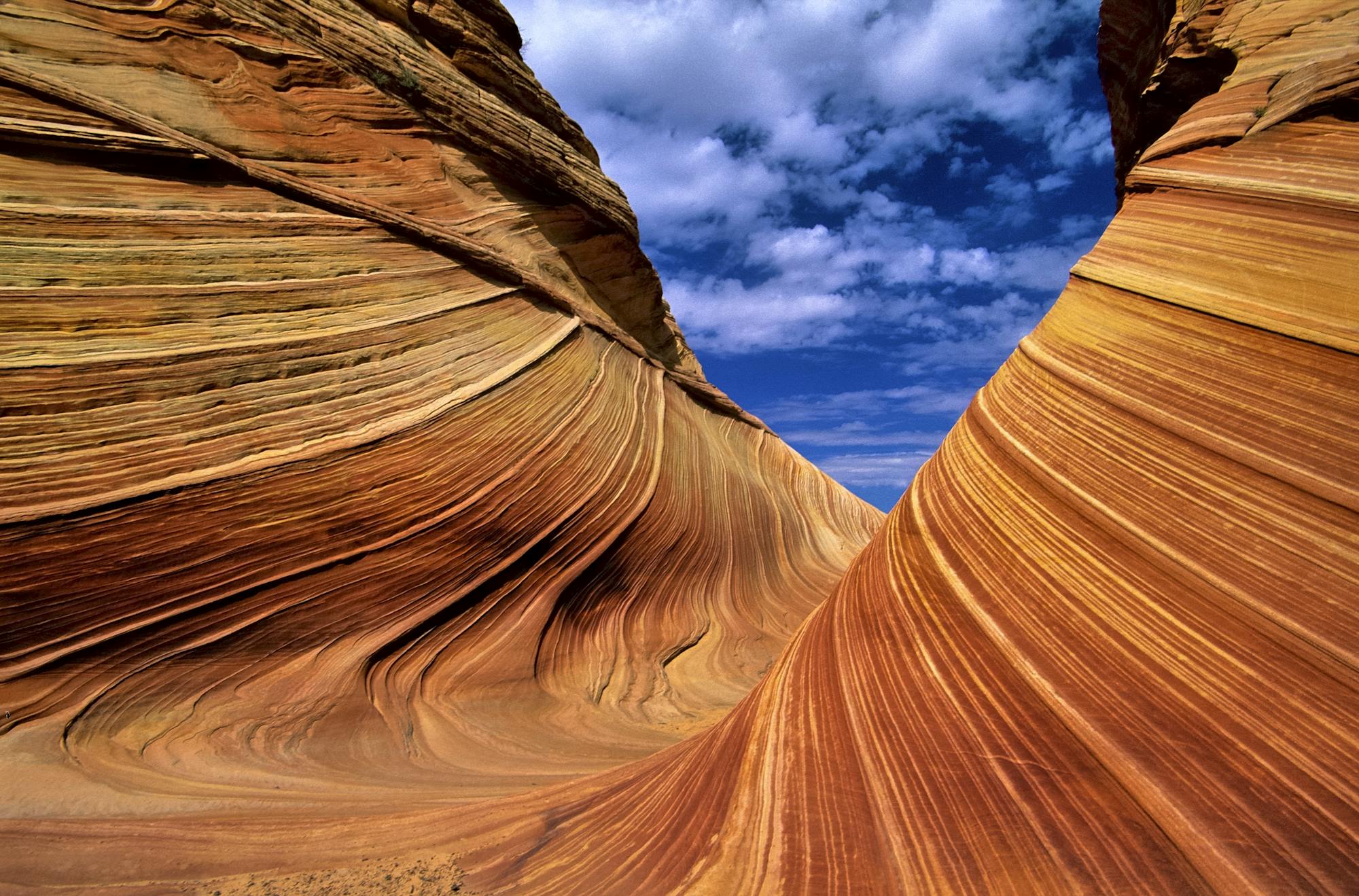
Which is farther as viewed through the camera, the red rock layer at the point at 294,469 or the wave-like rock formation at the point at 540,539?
the red rock layer at the point at 294,469

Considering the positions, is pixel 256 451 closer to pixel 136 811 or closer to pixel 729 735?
pixel 136 811

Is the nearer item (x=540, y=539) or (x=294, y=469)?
(x=294, y=469)

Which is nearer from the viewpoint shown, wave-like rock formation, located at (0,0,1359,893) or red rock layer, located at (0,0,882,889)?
wave-like rock formation, located at (0,0,1359,893)

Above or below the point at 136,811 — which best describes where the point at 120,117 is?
above

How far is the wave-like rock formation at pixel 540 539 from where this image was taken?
148 centimetres

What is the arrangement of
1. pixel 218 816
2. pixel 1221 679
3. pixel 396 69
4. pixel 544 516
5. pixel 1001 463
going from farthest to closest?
pixel 396 69, pixel 544 516, pixel 1001 463, pixel 218 816, pixel 1221 679

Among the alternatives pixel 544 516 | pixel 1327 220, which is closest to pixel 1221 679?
pixel 1327 220

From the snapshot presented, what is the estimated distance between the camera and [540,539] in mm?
4402

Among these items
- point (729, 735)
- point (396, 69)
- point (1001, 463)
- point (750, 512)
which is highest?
point (396, 69)

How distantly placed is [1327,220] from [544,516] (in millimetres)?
3777

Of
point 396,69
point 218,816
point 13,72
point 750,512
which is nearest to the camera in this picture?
point 218,816

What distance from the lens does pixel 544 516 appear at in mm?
4461

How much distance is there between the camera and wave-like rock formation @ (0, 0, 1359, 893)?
148 centimetres

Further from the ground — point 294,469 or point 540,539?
point 294,469
